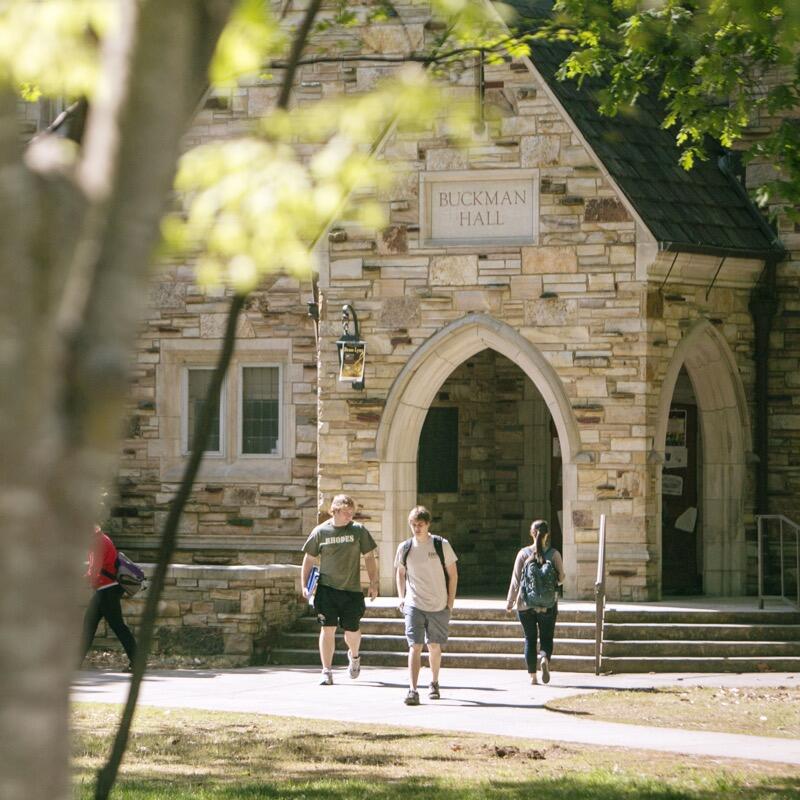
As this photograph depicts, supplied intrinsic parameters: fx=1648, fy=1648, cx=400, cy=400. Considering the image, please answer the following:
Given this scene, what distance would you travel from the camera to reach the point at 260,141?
4293 mm

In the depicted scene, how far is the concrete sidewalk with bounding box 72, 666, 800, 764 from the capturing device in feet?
35.6

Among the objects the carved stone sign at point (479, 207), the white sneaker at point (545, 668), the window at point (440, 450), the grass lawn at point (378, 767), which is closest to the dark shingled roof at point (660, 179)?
the carved stone sign at point (479, 207)

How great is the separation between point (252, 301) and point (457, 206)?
3066 millimetres

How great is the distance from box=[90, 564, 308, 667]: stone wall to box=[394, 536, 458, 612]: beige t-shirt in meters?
2.85

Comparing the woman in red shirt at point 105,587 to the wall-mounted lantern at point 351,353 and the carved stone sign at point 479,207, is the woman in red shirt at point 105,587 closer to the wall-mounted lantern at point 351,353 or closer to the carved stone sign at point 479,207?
the wall-mounted lantern at point 351,353

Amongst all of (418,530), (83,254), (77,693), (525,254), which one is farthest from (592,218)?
(83,254)

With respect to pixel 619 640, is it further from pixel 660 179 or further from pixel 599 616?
pixel 660 179

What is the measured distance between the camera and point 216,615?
15773 millimetres

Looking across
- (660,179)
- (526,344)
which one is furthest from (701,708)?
(660,179)

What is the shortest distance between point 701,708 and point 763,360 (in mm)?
6536

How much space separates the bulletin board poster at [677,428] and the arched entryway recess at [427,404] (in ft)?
8.08

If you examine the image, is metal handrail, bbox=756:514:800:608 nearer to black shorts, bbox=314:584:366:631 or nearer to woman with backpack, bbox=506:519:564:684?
woman with backpack, bbox=506:519:564:684

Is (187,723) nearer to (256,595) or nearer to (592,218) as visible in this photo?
(256,595)

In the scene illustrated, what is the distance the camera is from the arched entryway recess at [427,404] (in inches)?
658
